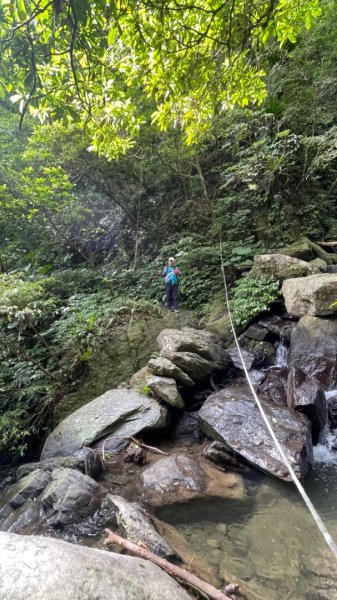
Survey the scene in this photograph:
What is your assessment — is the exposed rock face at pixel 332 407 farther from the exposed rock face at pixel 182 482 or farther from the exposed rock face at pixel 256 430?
the exposed rock face at pixel 182 482

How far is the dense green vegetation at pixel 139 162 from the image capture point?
2889mm

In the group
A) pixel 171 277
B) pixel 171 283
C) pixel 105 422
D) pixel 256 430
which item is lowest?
pixel 105 422

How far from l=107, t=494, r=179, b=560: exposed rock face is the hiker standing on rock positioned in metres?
5.97

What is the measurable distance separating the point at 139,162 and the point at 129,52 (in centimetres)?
864

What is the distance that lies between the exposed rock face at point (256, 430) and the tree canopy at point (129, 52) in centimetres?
421

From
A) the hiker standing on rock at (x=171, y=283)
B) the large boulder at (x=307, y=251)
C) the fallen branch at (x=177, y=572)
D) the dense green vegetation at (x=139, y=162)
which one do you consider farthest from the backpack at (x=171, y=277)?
the fallen branch at (x=177, y=572)

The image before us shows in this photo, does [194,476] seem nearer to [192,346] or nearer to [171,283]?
[192,346]

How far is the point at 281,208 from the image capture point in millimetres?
10570

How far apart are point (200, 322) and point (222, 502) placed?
5.27 metres

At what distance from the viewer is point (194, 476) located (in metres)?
4.53

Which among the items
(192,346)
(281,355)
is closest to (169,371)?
(192,346)

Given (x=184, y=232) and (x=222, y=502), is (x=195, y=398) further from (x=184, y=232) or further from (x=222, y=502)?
(x=184, y=232)

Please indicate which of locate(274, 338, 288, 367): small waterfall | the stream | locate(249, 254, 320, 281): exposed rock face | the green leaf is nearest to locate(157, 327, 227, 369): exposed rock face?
locate(274, 338, 288, 367): small waterfall

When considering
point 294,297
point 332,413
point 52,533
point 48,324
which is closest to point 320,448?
point 332,413
